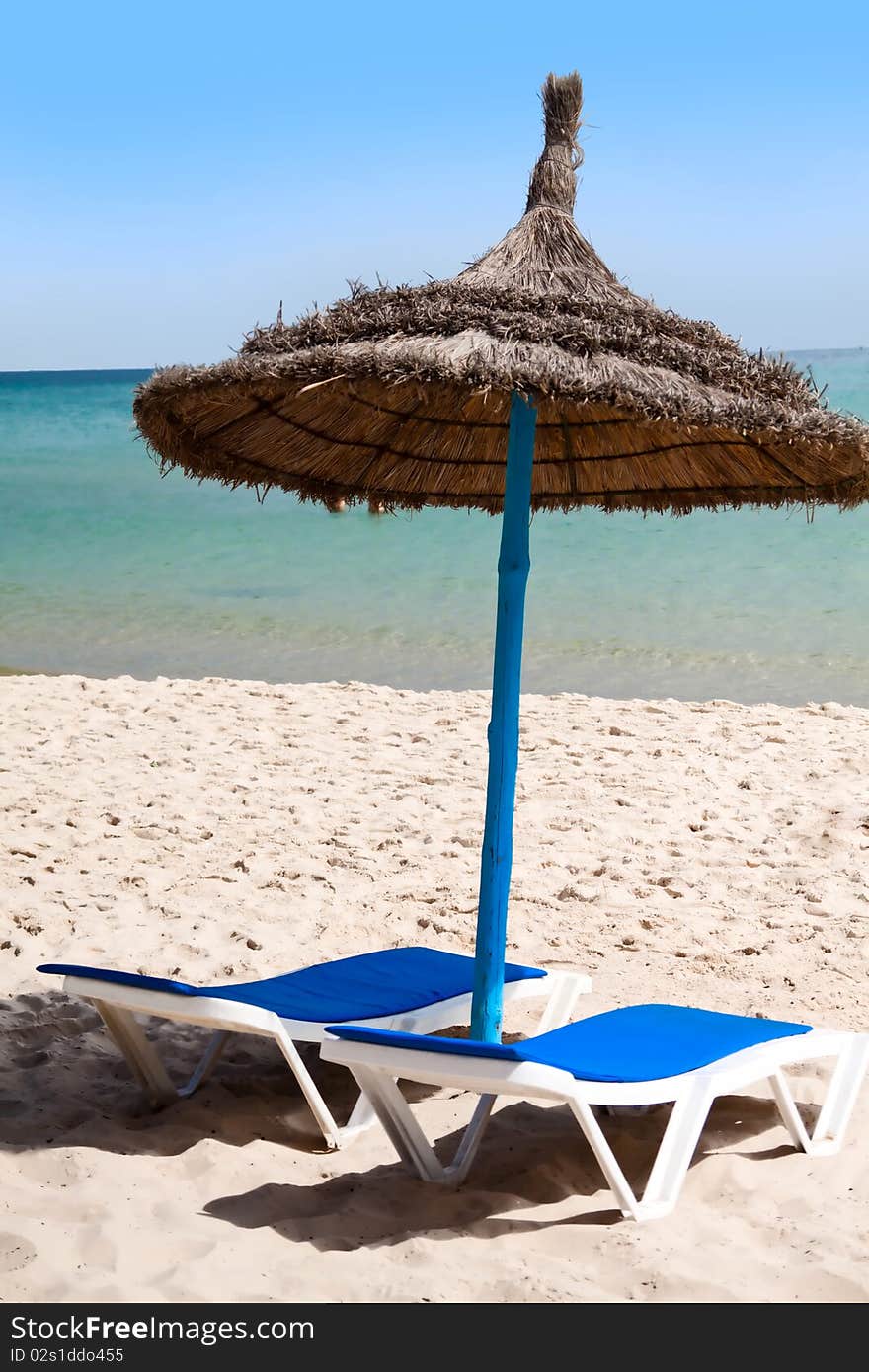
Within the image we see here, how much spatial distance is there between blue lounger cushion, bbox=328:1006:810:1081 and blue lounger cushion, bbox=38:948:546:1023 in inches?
12.9

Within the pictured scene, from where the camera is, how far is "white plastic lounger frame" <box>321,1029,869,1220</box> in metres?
2.49

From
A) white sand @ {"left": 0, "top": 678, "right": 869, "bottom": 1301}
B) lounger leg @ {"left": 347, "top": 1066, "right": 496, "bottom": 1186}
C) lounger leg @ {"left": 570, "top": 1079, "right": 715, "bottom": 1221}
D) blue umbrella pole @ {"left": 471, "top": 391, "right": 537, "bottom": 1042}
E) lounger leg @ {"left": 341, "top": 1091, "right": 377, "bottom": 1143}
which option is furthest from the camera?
lounger leg @ {"left": 341, "top": 1091, "right": 377, "bottom": 1143}

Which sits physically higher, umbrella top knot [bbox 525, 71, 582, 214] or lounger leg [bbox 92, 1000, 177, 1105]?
umbrella top knot [bbox 525, 71, 582, 214]

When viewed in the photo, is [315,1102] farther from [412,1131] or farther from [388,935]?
[388,935]

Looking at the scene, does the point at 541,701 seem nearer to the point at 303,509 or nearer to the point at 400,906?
the point at 400,906

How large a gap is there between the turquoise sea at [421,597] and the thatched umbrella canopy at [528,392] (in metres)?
6.32

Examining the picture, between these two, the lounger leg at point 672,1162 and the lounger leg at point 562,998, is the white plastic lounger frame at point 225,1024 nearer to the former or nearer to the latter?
the lounger leg at point 562,998

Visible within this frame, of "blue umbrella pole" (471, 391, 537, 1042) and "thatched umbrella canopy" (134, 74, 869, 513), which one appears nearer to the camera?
"thatched umbrella canopy" (134, 74, 869, 513)

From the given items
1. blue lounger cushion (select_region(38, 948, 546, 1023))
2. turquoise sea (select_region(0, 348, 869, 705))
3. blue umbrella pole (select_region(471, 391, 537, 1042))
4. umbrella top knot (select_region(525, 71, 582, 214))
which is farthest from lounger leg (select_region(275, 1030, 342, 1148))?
turquoise sea (select_region(0, 348, 869, 705))

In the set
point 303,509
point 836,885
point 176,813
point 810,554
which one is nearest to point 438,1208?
point 836,885

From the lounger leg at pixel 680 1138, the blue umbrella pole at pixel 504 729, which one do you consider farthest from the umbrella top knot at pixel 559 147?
the lounger leg at pixel 680 1138

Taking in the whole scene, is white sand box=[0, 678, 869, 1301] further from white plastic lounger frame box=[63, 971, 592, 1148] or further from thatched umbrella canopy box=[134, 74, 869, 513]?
thatched umbrella canopy box=[134, 74, 869, 513]

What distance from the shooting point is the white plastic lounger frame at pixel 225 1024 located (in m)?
2.87

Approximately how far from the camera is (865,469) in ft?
10.8
